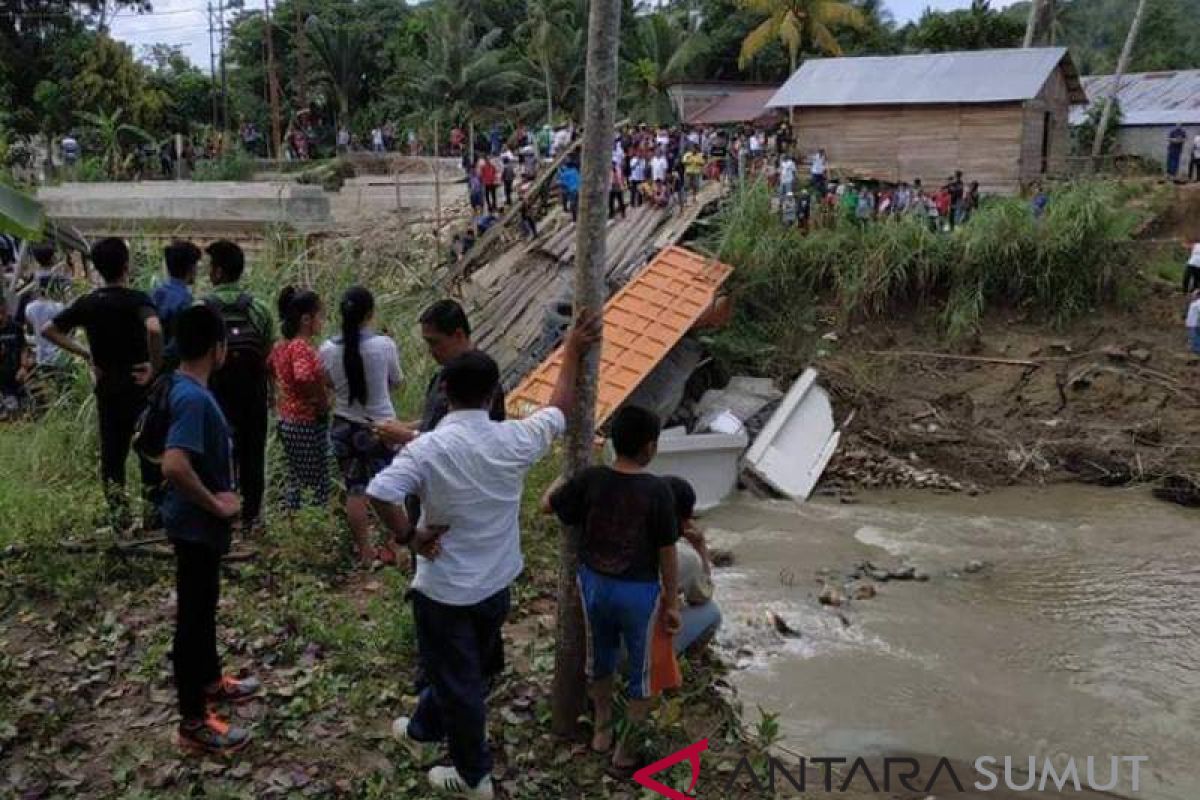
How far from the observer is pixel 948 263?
13.7m

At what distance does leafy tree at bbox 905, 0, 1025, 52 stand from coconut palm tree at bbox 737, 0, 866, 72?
255cm

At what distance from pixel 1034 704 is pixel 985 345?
8.42 metres

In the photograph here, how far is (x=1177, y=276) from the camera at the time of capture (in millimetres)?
14758

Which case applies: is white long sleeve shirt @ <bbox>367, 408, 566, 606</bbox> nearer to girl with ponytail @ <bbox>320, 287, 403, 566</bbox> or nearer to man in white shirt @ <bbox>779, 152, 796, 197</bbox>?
girl with ponytail @ <bbox>320, 287, 403, 566</bbox>

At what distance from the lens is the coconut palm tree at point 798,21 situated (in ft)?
97.4

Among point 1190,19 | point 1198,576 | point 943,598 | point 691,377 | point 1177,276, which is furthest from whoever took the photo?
point 1190,19

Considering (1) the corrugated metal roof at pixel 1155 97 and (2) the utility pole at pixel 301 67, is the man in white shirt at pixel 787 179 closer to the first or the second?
(1) the corrugated metal roof at pixel 1155 97

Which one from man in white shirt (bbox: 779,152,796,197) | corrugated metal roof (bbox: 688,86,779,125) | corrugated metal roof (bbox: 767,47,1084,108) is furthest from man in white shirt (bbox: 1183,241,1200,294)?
corrugated metal roof (bbox: 688,86,779,125)

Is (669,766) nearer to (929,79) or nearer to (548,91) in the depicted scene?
(929,79)

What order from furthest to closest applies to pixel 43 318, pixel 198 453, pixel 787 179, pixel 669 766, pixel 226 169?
pixel 226 169 → pixel 787 179 → pixel 43 318 → pixel 669 766 → pixel 198 453

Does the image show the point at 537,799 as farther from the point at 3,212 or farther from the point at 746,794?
the point at 3,212

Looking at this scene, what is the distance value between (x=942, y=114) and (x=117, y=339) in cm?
1801

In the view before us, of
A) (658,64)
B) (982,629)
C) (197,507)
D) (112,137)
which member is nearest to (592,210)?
(197,507)

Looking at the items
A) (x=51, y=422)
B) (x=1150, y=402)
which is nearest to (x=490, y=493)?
(x=51, y=422)
